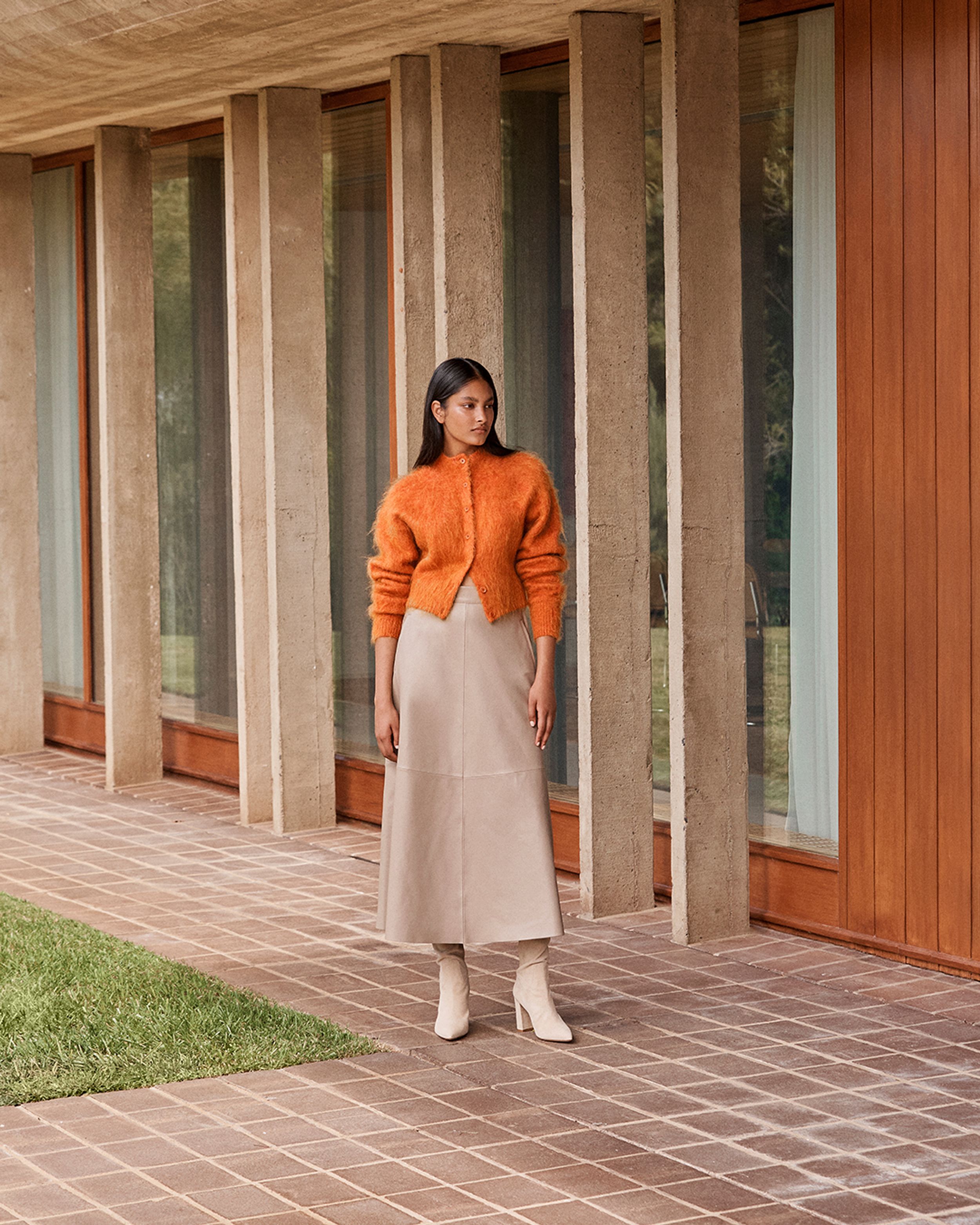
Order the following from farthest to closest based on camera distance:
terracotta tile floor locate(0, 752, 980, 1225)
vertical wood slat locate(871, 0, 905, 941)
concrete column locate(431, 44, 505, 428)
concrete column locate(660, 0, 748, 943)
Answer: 1. concrete column locate(431, 44, 505, 428)
2. concrete column locate(660, 0, 748, 943)
3. vertical wood slat locate(871, 0, 905, 941)
4. terracotta tile floor locate(0, 752, 980, 1225)

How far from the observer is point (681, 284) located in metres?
7.07

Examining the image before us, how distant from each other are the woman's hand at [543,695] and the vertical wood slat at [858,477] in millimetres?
1544

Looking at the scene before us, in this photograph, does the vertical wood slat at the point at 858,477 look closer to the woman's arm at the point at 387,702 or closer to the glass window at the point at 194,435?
the woman's arm at the point at 387,702

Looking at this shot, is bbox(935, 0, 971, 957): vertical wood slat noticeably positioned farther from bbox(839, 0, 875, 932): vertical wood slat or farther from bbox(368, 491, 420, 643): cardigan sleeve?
bbox(368, 491, 420, 643): cardigan sleeve

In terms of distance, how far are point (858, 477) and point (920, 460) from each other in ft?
1.07

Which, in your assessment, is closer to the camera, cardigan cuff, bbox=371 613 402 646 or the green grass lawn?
the green grass lawn

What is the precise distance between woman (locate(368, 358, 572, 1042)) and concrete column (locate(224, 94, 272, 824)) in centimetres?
403

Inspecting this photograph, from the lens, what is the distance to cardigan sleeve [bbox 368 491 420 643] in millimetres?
5965

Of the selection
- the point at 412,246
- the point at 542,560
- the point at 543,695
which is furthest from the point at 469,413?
the point at 412,246

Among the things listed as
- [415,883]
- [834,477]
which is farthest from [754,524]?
[415,883]

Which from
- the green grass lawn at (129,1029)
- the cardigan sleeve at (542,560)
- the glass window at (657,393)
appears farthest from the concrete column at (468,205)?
the green grass lawn at (129,1029)

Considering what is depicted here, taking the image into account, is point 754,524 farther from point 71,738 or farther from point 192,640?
point 71,738

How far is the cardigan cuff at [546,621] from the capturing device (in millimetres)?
5957

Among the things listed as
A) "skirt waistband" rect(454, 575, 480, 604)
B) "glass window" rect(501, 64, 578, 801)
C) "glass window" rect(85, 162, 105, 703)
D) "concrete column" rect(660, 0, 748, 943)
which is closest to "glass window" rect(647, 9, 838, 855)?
"concrete column" rect(660, 0, 748, 943)
